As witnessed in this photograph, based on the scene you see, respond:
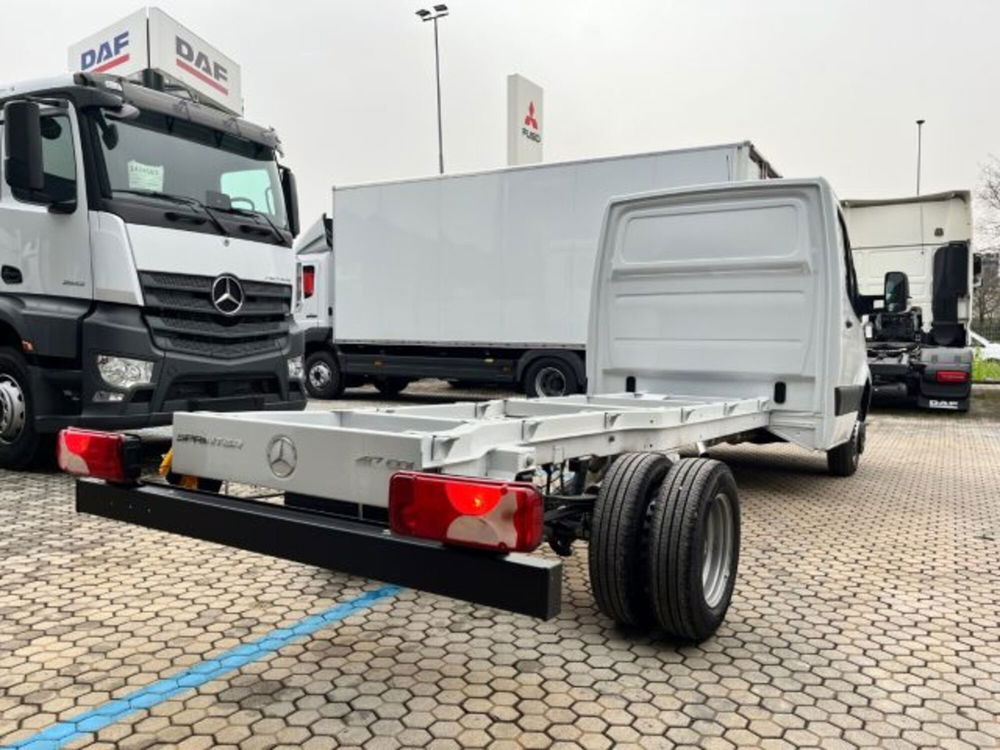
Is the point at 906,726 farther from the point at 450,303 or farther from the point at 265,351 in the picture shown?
the point at 450,303

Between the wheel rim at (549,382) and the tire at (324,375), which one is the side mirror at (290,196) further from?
the tire at (324,375)

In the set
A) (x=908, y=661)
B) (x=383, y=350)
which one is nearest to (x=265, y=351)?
(x=908, y=661)

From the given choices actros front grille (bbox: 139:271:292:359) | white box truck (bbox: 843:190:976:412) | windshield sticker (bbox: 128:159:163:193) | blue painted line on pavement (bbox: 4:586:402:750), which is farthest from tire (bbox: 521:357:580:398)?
blue painted line on pavement (bbox: 4:586:402:750)

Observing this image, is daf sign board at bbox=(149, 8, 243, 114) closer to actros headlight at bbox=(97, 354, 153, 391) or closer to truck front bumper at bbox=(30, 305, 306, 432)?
truck front bumper at bbox=(30, 305, 306, 432)

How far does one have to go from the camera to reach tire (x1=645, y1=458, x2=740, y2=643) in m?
2.75

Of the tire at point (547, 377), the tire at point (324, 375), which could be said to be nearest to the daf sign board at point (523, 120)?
the tire at point (324, 375)

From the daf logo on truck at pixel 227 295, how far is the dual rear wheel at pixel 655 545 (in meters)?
4.24

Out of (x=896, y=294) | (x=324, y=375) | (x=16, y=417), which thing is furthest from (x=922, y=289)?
(x=16, y=417)

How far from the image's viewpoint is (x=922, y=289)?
42.7 feet

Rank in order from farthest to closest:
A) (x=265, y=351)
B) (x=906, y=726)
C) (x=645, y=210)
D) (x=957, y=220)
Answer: (x=957, y=220) → (x=265, y=351) → (x=645, y=210) → (x=906, y=726)

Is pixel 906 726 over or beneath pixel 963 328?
beneath

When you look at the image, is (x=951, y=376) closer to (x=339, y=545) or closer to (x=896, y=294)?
(x=896, y=294)

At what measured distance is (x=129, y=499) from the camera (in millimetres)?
2971

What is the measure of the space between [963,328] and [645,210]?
897cm
